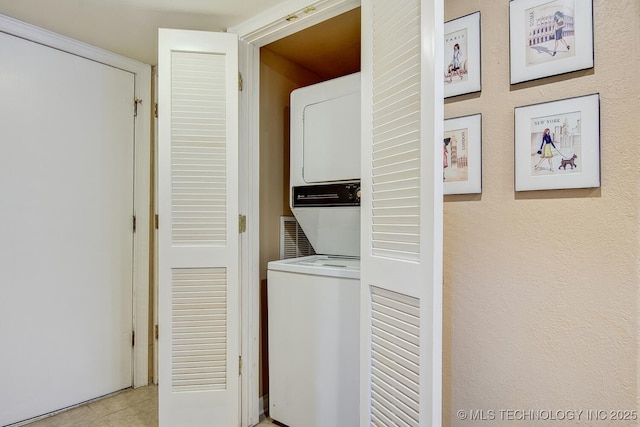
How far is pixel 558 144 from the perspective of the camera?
3.71 feet

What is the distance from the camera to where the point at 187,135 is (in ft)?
5.83

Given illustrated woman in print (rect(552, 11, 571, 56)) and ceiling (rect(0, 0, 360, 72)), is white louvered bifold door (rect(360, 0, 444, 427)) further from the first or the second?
ceiling (rect(0, 0, 360, 72))

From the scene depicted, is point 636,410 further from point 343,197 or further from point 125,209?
point 125,209

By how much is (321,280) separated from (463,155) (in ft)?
2.90

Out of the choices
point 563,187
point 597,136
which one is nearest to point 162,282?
point 563,187

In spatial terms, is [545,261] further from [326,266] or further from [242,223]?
[242,223]

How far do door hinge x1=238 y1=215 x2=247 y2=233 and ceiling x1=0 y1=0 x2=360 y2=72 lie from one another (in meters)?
1.08

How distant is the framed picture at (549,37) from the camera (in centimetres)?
109

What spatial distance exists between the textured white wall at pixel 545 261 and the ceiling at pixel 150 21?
82 centimetres

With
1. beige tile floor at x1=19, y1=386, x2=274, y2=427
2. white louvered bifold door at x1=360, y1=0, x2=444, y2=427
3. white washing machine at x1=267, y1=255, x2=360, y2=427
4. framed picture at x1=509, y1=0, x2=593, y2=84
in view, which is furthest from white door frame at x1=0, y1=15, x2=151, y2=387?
framed picture at x1=509, y1=0, x2=593, y2=84

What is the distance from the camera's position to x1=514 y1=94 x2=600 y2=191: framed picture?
1.07 metres

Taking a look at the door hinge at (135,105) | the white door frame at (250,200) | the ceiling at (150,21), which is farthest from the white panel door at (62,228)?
the white door frame at (250,200)

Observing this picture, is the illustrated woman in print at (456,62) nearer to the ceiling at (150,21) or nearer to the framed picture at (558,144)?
the framed picture at (558,144)

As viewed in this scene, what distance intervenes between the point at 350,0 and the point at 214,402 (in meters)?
2.11
